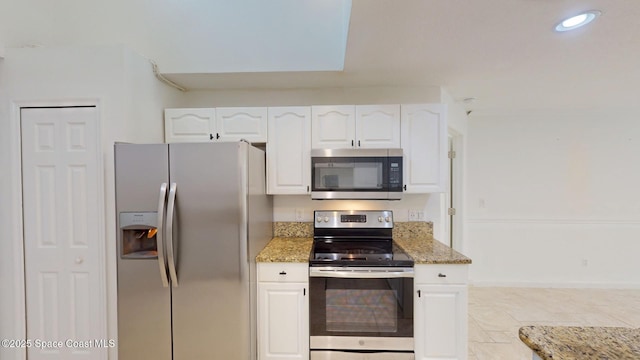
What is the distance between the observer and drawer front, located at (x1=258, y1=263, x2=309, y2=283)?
6.82 feet

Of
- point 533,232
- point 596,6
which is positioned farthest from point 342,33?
point 533,232

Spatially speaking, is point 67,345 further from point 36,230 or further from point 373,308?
point 373,308

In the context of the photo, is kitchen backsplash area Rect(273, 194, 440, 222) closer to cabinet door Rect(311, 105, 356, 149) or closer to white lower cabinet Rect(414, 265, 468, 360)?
cabinet door Rect(311, 105, 356, 149)

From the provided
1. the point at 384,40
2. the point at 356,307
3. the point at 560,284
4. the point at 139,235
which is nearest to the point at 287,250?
the point at 356,307

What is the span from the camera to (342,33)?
93.5 inches

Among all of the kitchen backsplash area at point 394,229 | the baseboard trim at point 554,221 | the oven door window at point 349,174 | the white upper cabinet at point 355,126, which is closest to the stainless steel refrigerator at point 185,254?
the oven door window at point 349,174

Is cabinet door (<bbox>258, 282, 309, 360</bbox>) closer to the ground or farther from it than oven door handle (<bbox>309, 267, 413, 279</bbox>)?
closer to the ground

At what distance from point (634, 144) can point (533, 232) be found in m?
1.76

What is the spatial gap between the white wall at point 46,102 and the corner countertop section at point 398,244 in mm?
1205

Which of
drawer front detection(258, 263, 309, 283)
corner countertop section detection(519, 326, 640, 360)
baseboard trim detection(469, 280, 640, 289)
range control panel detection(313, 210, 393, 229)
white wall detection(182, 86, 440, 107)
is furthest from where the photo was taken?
baseboard trim detection(469, 280, 640, 289)

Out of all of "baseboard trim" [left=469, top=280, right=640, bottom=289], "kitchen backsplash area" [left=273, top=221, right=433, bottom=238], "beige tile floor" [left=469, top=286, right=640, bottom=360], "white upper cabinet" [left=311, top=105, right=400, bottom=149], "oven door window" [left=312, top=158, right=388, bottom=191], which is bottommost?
"beige tile floor" [left=469, top=286, right=640, bottom=360]

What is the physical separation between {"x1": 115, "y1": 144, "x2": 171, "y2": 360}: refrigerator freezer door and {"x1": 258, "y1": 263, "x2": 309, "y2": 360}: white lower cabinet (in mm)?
628

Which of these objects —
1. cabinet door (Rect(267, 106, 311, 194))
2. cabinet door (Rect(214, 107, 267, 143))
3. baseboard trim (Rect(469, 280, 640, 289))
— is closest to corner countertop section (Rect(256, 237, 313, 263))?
cabinet door (Rect(267, 106, 311, 194))

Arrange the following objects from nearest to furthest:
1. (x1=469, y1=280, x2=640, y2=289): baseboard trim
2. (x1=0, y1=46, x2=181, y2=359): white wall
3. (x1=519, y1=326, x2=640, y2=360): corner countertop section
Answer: (x1=519, y1=326, x2=640, y2=360): corner countertop section
(x1=0, y1=46, x2=181, y2=359): white wall
(x1=469, y1=280, x2=640, y2=289): baseboard trim
